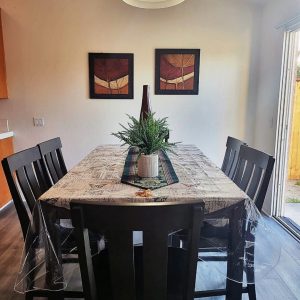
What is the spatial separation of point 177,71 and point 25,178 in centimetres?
228

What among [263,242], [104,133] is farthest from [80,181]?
[104,133]

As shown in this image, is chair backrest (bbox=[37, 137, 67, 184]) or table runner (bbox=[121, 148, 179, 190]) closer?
table runner (bbox=[121, 148, 179, 190])

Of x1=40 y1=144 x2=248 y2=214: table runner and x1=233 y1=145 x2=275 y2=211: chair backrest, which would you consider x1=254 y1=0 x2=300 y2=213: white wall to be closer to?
x1=233 y1=145 x2=275 y2=211: chair backrest

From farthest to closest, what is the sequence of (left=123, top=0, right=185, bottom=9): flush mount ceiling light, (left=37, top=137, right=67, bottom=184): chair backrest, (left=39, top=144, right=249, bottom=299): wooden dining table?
(left=37, top=137, right=67, bottom=184): chair backrest
(left=123, top=0, right=185, bottom=9): flush mount ceiling light
(left=39, top=144, right=249, bottom=299): wooden dining table

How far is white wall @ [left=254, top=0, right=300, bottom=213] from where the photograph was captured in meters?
2.84

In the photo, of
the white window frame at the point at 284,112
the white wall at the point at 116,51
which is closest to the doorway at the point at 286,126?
the white window frame at the point at 284,112

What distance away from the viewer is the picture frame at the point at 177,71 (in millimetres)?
3268

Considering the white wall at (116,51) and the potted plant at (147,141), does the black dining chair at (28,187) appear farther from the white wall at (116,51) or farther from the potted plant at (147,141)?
the white wall at (116,51)

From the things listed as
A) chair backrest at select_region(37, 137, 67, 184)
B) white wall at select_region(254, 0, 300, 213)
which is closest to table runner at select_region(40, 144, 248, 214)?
chair backrest at select_region(37, 137, 67, 184)

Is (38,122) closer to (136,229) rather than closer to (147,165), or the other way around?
(147,165)

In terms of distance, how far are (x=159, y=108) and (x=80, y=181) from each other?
2.04 meters

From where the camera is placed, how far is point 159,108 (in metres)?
3.39

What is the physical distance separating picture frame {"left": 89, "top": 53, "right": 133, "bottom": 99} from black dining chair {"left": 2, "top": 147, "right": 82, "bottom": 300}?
5.43 ft

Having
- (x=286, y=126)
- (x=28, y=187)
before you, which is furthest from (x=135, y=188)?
(x=286, y=126)
